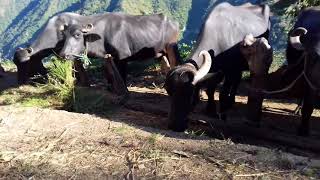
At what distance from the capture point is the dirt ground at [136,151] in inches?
190

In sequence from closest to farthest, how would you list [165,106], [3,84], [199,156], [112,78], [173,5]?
1. [199,156]
2. [165,106]
3. [112,78]
4. [3,84]
5. [173,5]

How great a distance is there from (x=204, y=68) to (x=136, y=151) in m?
2.38

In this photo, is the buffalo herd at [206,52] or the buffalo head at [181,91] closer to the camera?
the buffalo head at [181,91]

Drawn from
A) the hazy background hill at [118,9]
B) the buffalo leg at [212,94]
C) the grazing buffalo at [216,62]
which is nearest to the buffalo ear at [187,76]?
the grazing buffalo at [216,62]

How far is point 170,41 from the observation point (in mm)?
12297

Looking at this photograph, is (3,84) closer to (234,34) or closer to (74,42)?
(74,42)

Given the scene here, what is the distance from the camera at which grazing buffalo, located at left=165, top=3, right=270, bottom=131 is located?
23.4 ft

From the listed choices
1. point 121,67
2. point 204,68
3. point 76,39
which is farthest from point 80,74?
point 204,68

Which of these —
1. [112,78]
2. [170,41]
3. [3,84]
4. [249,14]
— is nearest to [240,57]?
[249,14]

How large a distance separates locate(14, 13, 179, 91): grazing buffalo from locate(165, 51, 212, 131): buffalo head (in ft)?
13.2

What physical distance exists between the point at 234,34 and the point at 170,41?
3.71 meters

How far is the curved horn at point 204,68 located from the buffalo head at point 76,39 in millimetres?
3933

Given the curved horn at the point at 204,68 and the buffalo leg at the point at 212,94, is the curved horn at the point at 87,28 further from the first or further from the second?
the curved horn at the point at 204,68

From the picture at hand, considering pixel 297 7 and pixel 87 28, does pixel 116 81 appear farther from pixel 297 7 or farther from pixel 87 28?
pixel 297 7
